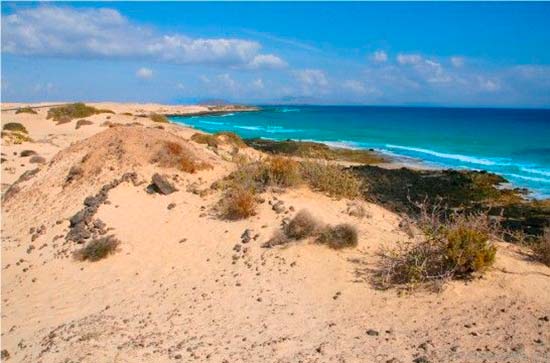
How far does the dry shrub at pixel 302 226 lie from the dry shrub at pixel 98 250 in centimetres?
398

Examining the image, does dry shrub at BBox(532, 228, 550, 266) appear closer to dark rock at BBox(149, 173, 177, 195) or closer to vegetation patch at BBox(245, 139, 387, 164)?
dark rock at BBox(149, 173, 177, 195)

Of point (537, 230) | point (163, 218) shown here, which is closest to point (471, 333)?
point (163, 218)

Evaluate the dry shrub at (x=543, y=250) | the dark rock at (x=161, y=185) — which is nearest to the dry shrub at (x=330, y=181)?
the dark rock at (x=161, y=185)

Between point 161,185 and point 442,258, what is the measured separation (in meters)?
8.20

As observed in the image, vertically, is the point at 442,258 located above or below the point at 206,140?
above

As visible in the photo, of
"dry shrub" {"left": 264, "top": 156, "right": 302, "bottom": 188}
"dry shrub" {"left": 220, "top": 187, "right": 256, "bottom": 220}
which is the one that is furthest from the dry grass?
"dry shrub" {"left": 220, "top": 187, "right": 256, "bottom": 220}

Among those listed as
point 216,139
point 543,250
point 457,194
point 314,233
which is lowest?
point 457,194

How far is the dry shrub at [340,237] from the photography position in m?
9.94

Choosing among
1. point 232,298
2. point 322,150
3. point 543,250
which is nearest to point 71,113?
point 322,150

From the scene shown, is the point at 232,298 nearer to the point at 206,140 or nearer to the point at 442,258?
the point at 442,258

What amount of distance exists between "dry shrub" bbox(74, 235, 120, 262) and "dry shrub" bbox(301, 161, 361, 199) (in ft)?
16.4

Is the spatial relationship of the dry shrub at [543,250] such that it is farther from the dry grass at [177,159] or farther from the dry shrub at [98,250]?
the dry grass at [177,159]

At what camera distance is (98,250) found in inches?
457

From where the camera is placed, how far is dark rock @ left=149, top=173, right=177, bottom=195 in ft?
46.3
